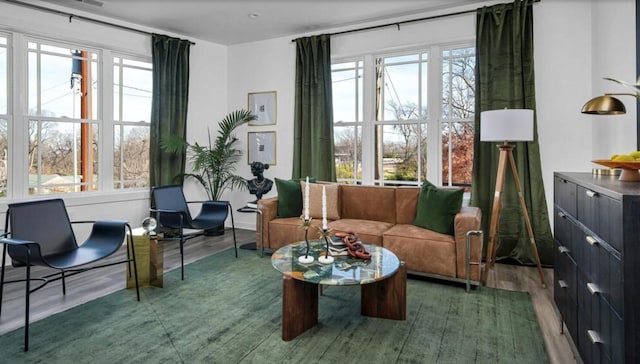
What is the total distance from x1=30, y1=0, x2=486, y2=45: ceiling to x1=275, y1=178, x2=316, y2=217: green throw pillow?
203 centimetres

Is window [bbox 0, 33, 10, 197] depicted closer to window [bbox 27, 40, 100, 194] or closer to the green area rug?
window [bbox 27, 40, 100, 194]

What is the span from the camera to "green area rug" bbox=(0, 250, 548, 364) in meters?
2.11

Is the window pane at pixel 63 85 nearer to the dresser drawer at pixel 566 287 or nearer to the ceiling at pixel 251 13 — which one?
the ceiling at pixel 251 13

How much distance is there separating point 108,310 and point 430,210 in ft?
9.10

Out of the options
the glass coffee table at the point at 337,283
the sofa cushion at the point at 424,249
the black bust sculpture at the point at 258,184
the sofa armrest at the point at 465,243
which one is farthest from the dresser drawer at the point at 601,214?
the black bust sculpture at the point at 258,184

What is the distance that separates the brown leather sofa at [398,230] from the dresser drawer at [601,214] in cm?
125

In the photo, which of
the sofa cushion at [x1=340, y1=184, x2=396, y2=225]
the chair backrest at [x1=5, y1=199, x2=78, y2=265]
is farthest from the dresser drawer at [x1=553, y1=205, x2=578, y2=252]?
the chair backrest at [x1=5, y1=199, x2=78, y2=265]

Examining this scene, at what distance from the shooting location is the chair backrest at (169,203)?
4.00 metres

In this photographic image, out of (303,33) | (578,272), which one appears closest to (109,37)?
(303,33)

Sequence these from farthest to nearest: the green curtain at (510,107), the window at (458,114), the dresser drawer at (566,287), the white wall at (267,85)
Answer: the white wall at (267,85) < the window at (458,114) < the green curtain at (510,107) < the dresser drawer at (566,287)

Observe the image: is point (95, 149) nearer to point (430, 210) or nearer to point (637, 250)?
point (430, 210)

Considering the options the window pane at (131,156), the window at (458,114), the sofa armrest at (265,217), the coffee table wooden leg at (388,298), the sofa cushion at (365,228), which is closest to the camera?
the coffee table wooden leg at (388,298)

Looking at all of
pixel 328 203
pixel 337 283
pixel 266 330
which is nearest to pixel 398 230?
pixel 328 203

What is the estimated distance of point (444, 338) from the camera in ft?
7.65
